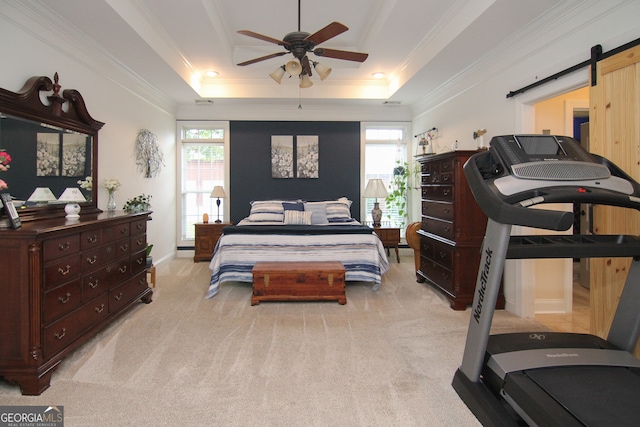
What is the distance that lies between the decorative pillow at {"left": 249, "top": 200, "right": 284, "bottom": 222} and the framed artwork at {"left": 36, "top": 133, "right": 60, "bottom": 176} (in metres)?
2.80

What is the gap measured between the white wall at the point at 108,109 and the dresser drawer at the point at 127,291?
3.35 ft

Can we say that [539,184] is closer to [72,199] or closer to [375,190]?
[72,199]

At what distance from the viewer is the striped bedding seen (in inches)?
160

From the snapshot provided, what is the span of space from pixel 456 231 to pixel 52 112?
4.02 metres

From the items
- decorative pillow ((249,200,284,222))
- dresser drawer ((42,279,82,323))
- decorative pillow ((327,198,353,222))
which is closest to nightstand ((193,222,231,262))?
decorative pillow ((249,200,284,222))

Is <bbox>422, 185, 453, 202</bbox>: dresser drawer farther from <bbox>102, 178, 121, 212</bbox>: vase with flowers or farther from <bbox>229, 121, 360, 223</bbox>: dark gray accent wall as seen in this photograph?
<bbox>102, 178, 121, 212</bbox>: vase with flowers

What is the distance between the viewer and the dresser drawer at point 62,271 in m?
2.17

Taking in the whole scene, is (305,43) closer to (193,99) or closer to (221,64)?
(221,64)

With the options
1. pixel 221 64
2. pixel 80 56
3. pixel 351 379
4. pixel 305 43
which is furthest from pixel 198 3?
pixel 351 379

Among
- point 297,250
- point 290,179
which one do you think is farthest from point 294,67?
point 290,179

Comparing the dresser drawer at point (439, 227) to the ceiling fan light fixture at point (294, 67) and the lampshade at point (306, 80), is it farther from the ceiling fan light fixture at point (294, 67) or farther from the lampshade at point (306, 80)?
the ceiling fan light fixture at point (294, 67)

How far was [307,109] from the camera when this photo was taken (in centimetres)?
622

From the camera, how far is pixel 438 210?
13.0ft

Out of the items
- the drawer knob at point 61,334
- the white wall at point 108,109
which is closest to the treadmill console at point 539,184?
the drawer knob at point 61,334
